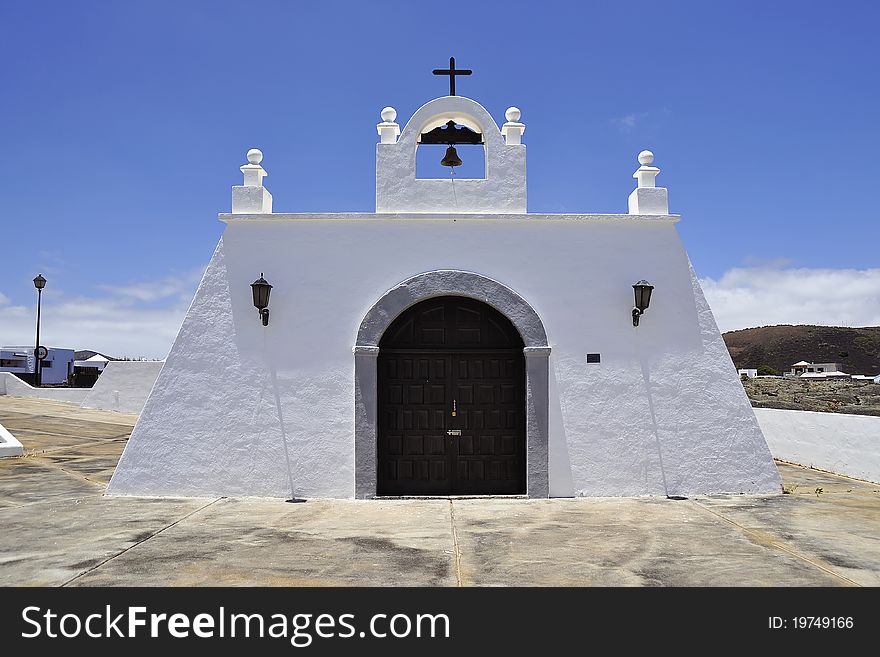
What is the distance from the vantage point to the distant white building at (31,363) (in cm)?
5031

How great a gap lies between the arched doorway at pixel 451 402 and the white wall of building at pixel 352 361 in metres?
0.46

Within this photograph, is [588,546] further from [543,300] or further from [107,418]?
[107,418]

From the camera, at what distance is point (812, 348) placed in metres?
60.2

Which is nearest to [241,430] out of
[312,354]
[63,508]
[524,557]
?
[312,354]

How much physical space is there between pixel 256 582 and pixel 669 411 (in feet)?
18.2

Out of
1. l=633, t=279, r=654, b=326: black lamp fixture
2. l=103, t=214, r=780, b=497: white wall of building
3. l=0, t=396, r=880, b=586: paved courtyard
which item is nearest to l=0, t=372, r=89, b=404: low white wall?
l=0, t=396, r=880, b=586: paved courtyard

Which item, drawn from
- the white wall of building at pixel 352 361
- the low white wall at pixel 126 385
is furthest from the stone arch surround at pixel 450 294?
the low white wall at pixel 126 385

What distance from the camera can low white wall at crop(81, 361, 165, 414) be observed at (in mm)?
20812

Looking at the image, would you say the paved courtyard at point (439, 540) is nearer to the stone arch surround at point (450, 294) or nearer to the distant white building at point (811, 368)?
the stone arch surround at point (450, 294)

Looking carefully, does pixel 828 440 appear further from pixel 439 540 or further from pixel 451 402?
pixel 439 540

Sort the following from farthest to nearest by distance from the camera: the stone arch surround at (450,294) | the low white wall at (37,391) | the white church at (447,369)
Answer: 1. the low white wall at (37,391)
2. the white church at (447,369)
3. the stone arch surround at (450,294)

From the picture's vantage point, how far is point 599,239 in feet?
27.6

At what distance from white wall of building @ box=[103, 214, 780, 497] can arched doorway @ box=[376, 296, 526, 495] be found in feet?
1.51

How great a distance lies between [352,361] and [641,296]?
3.68 m
